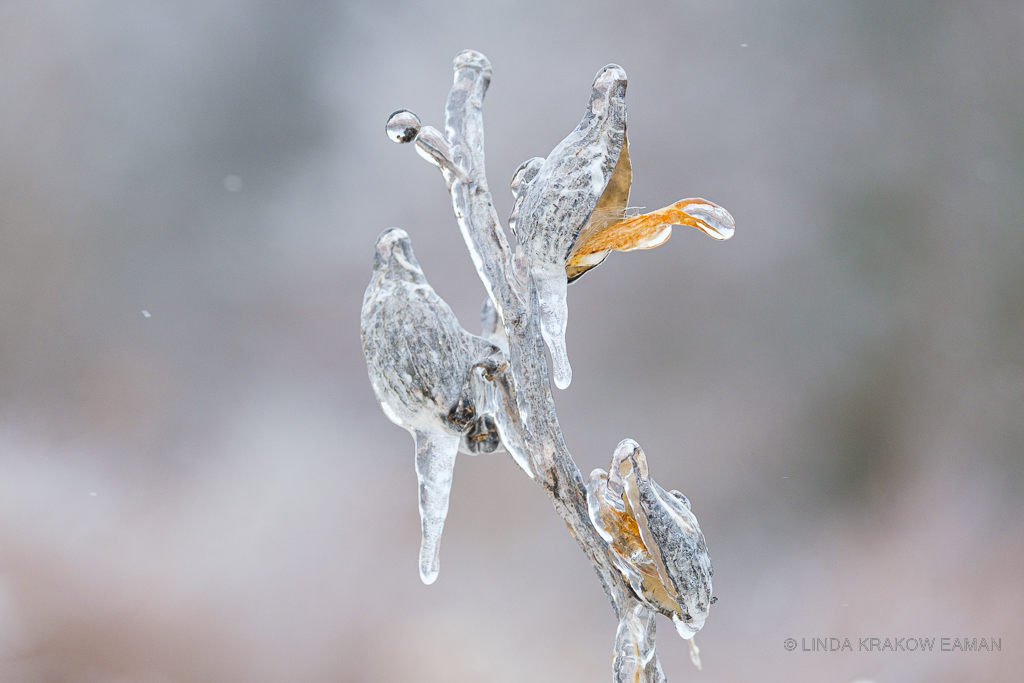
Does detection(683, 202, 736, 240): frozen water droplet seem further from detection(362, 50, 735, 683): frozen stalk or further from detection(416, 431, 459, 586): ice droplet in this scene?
detection(416, 431, 459, 586): ice droplet

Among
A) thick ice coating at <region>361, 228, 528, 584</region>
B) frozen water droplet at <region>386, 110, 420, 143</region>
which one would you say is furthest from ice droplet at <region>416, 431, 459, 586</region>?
frozen water droplet at <region>386, 110, 420, 143</region>

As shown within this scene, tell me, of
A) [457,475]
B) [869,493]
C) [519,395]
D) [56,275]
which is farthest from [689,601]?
[56,275]

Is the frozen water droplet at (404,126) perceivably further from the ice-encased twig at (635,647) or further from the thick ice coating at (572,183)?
the ice-encased twig at (635,647)

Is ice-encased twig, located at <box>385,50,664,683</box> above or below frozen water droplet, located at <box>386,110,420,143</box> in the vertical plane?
below

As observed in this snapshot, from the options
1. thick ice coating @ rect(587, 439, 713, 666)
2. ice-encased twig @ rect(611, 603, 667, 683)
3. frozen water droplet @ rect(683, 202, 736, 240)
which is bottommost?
ice-encased twig @ rect(611, 603, 667, 683)

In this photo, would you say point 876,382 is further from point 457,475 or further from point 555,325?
point 555,325

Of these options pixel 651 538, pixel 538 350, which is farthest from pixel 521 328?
pixel 651 538

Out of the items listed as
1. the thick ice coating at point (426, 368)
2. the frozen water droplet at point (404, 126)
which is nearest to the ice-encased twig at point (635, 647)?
the thick ice coating at point (426, 368)

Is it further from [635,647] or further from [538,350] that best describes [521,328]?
[635,647]
